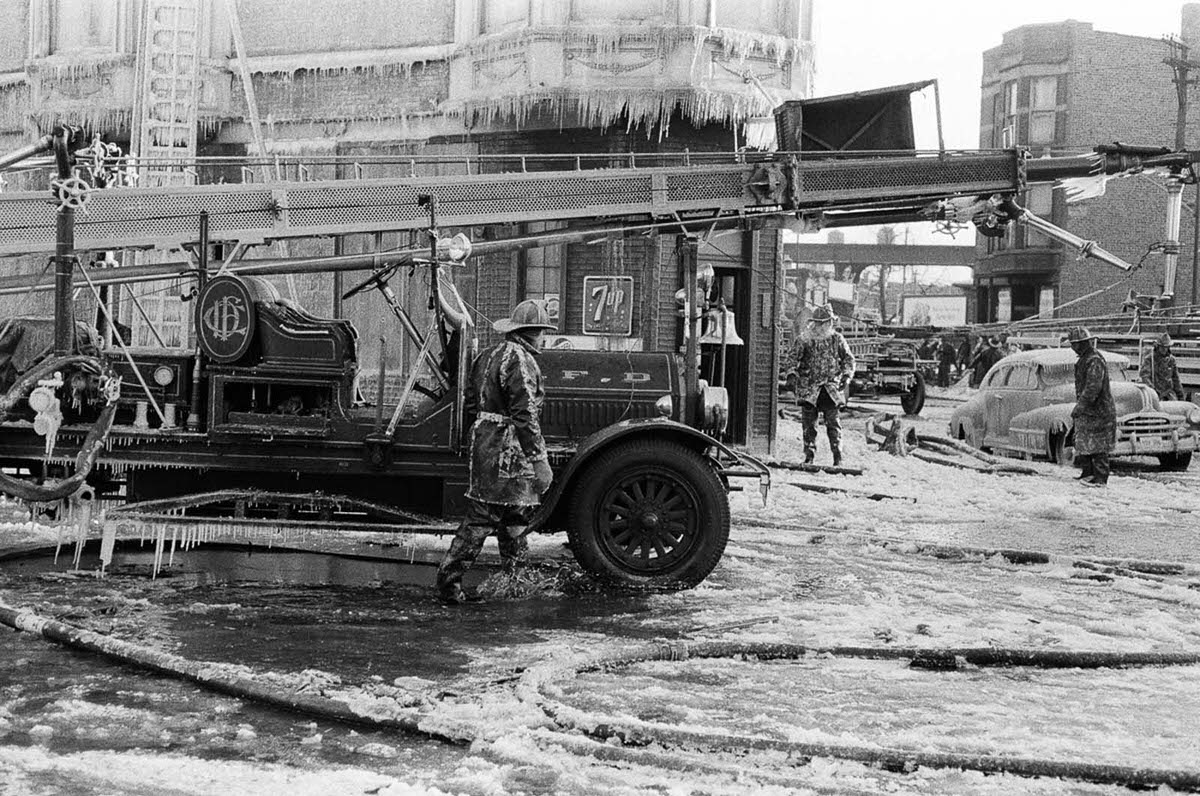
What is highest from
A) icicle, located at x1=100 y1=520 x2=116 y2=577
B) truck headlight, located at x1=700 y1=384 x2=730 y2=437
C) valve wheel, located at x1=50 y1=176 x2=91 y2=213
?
valve wheel, located at x1=50 y1=176 x2=91 y2=213

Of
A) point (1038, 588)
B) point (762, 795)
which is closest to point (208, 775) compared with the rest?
point (762, 795)

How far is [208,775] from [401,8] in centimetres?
1525

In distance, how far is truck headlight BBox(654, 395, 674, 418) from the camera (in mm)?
9750

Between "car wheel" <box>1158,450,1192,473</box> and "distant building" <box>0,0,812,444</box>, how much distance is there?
18.6ft

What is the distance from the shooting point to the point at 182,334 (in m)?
18.9

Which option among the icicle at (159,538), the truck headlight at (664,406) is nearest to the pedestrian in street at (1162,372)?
the truck headlight at (664,406)

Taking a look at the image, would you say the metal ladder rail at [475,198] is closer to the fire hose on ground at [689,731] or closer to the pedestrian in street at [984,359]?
the fire hose on ground at [689,731]

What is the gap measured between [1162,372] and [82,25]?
1851 cm

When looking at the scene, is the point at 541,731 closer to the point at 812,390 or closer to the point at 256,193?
the point at 256,193

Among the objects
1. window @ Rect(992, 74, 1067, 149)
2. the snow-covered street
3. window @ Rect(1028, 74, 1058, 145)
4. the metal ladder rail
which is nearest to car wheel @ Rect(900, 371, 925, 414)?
the snow-covered street

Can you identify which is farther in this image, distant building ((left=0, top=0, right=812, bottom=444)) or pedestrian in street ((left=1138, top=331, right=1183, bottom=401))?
pedestrian in street ((left=1138, top=331, right=1183, bottom=401))

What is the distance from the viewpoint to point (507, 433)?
8.80 metres

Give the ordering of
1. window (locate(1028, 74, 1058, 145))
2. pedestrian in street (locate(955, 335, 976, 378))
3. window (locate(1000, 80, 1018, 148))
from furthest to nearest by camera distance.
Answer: window (locate(1000, 80, 1018, 148))
window (locate(1028, 74, 1058, 145))
pedestrian in street (locate(955, 335, 976, 378))

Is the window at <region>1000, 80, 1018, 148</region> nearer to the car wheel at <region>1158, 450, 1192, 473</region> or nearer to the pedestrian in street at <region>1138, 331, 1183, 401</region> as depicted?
the pedestrian in street at <region>1138, 331, 1183, 401</region>
